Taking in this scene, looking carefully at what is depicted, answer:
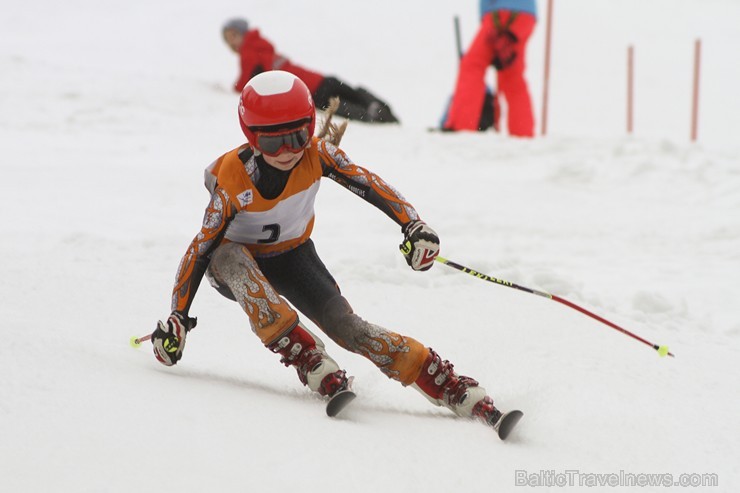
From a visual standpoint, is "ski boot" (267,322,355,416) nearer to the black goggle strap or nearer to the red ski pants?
the black goggle strap

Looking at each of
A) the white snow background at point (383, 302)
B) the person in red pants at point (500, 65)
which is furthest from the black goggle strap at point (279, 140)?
the person in red pants at point (500, 65)

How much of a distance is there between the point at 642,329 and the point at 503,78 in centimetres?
564

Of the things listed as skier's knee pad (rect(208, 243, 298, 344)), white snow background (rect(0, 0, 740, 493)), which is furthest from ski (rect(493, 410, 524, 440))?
skier's knee pad (rect(208, 243, 298, 344))

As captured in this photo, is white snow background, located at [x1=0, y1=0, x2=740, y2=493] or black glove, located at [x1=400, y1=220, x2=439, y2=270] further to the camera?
black glove, located at [x1=400, y1=220, x2=439, y2=270]

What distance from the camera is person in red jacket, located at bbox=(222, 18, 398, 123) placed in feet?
35.1

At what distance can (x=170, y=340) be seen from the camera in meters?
3.41

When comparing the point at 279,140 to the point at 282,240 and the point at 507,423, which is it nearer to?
the point at 282,240

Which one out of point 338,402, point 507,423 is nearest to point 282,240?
point 338,402

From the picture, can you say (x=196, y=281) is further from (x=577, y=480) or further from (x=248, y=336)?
(x=577, y=480)

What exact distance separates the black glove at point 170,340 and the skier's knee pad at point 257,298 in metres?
0.23

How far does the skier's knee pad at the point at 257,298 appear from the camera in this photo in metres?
3.37

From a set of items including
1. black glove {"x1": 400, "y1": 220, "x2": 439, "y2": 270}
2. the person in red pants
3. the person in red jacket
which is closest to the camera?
black glove {"x1": 400, "y1": 220, "x2": 439, "y2": 270}

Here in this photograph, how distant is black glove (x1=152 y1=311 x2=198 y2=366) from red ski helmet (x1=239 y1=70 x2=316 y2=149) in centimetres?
72

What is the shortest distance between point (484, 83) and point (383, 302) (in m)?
5.46
